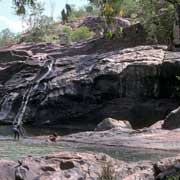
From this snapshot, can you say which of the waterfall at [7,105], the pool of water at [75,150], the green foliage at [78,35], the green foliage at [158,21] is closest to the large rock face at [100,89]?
the waterfall at [7,105]

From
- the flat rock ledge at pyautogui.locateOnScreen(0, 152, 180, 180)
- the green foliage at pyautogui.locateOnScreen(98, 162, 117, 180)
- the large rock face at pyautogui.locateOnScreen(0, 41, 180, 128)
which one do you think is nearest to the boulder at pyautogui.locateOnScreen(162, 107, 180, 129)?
the large rock face at pyautogui.locateOnScreen(0, 41, 180, 128)

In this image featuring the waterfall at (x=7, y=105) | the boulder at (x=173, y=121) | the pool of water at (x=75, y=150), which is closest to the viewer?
the pool of water at (x=75, y=150)

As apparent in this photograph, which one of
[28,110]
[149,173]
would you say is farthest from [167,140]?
[28,110]

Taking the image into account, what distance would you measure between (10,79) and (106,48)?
9.69m

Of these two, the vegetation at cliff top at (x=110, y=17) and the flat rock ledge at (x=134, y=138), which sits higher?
the vegetation at cliff top at (x=110, y=17)

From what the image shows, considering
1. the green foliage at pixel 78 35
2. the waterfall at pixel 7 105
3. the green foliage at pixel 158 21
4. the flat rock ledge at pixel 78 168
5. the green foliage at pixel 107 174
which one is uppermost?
the green foliage at pixel 158 21

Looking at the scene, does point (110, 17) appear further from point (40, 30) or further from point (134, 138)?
point (40, 30)

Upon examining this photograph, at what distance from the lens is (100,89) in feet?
121

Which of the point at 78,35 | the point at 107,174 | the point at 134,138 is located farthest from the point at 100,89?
the point at 78,35

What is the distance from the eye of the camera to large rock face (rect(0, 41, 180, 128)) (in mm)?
35344

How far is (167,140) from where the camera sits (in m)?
22.8

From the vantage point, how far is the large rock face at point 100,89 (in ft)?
116

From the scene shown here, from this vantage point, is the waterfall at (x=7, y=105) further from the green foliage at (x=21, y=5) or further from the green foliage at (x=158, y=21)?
the green foliage at (x=21, y=5)

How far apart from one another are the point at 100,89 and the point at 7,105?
873cm
